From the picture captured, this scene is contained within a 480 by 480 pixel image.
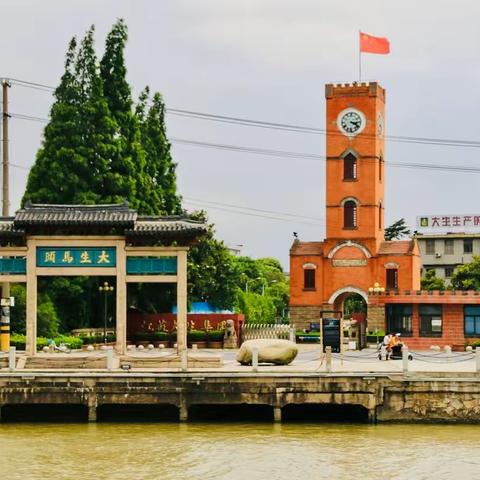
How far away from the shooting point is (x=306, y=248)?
272ft

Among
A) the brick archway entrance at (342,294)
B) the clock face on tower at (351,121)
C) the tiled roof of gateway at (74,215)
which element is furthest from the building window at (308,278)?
the tiled roof of gateway at (74,215)

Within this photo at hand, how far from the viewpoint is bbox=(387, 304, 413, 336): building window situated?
198 ft

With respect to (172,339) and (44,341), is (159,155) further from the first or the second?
(44,341)

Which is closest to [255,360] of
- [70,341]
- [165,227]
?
[165,227]

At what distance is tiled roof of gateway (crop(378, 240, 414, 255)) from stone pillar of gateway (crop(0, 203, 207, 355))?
38457 millimetres

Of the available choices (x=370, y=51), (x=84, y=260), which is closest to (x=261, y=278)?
(x=370, y=51)

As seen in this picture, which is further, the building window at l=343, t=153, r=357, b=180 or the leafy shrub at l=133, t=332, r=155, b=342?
the building window at l=343, t=153, r=357, b=180

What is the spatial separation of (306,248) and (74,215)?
40284mm

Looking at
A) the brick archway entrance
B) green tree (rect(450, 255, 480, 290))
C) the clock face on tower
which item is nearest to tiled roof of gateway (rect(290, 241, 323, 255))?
the brick archway entrance

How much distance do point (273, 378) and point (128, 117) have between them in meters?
35.0

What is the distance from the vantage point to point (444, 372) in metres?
37.0

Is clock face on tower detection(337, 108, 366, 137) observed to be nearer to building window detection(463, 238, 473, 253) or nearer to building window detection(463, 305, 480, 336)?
building window detection(463, 305, 480, 336)

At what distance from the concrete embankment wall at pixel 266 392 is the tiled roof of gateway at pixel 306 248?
44831mm

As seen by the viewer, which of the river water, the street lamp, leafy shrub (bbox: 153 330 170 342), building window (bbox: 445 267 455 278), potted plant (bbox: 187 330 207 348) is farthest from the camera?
building window (bbox: 445 267 455 278)
